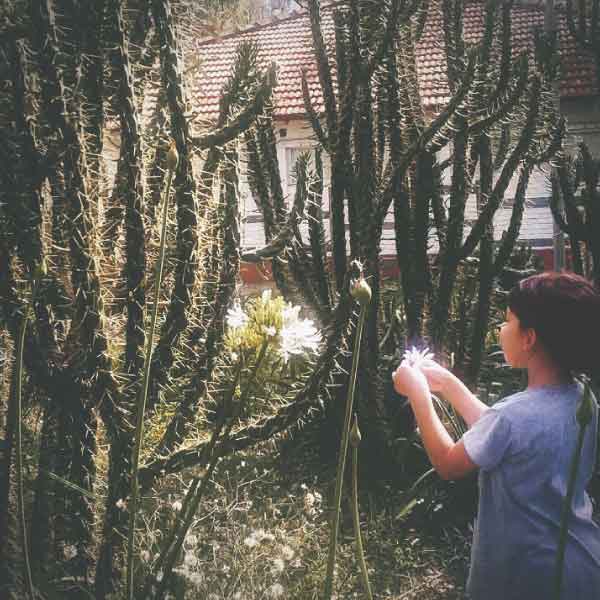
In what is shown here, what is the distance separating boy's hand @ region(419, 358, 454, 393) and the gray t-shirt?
304 mm

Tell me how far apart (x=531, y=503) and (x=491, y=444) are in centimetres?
16

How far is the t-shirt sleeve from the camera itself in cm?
158

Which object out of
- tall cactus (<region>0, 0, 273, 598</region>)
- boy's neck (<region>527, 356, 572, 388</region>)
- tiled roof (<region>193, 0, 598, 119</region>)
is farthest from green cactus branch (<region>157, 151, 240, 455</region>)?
tiled roof (<region>193, 0, 598, 119</region>)

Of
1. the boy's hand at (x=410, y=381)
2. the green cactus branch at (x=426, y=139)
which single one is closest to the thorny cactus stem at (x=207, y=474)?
the boy's hand at (x=410, y=381)

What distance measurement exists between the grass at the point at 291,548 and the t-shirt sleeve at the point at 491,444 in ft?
3.13

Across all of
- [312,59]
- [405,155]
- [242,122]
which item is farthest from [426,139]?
[312,59]

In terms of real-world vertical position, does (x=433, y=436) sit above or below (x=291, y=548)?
above

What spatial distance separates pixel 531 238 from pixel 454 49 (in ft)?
24.3

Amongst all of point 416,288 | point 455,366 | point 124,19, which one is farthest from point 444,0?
point 124,19

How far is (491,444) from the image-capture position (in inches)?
62.4

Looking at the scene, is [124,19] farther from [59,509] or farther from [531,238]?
[531,238]

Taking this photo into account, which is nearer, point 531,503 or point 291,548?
point 531,503

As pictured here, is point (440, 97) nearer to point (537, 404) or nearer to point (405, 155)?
point (405, 155)

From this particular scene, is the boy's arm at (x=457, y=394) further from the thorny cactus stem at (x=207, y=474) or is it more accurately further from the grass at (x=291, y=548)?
the grass at (x=291, y=548)
